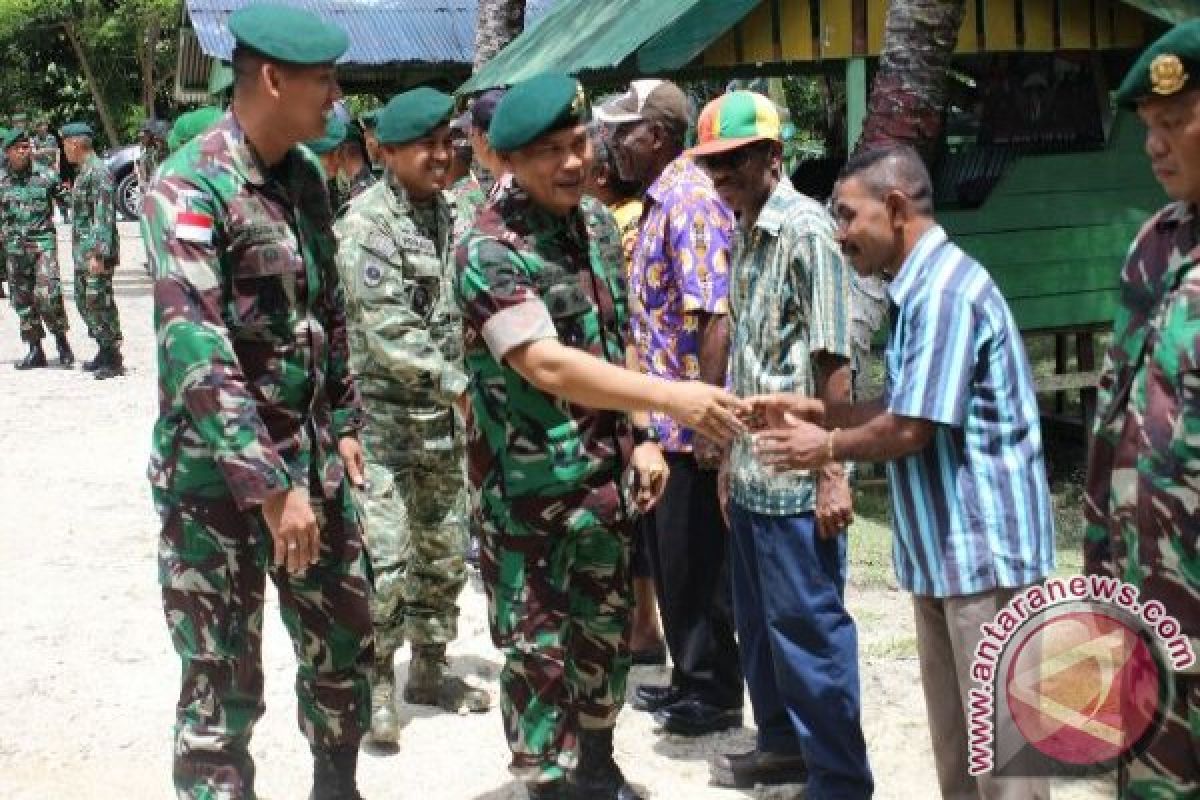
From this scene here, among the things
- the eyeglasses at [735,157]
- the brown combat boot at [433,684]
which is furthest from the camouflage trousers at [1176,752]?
the brown combat boot at [433,684]

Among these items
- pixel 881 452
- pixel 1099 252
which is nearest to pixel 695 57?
pixel 1099 252

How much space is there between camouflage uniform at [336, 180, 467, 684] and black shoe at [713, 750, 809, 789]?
1.33m

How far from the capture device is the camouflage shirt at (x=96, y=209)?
1477cm

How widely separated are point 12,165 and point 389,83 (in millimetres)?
6699

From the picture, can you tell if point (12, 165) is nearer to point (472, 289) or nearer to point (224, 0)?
point (224, 0)

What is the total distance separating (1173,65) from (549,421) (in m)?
1.93

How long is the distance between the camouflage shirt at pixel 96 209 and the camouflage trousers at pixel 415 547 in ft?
32.9

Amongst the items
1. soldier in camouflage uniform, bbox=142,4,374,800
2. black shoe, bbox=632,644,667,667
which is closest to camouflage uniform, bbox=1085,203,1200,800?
soldier in camouflage uniform, bbox=142,4,374,800

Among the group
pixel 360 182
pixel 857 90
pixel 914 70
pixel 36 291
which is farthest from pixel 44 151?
pixel 914 70

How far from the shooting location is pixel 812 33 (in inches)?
351

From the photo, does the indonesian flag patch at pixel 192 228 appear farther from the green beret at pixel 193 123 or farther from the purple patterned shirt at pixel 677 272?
the green beret at pixel 193 123

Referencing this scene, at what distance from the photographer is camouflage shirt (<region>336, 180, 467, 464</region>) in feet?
17.7

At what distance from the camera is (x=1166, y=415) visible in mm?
3152

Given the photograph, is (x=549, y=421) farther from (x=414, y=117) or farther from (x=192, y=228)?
(x=414, y=117)
